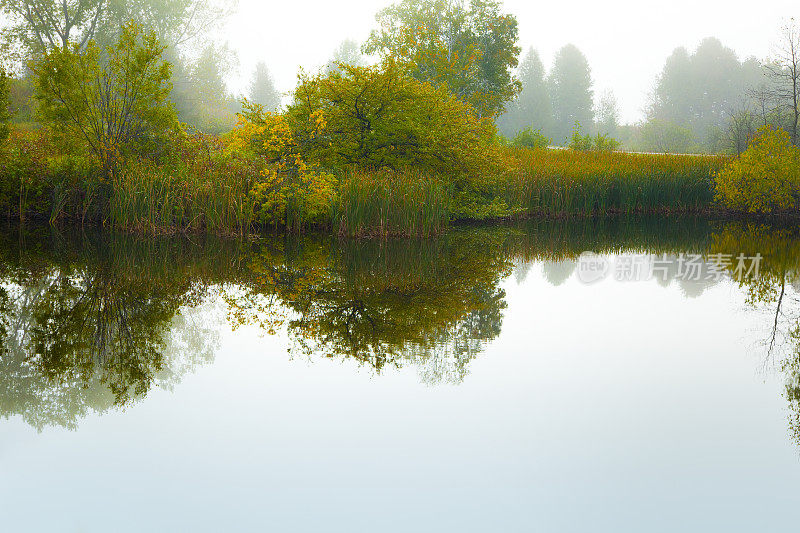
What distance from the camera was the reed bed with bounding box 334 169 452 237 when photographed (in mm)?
12469

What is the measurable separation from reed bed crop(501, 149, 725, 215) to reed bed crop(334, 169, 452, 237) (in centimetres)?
432

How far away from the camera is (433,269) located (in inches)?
351

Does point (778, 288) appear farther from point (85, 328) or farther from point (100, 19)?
point (100, 19)

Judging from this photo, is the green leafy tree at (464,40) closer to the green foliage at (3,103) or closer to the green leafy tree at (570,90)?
the green foliage at (3,103)

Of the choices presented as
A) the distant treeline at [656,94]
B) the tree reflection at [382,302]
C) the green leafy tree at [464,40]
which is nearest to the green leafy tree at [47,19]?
the green leafy tree at [464,40]

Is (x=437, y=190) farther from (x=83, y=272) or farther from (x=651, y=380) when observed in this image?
(x=651, y=380)

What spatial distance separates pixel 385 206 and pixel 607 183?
31.4 ft

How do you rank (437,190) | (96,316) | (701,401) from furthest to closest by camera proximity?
(437,190), (96,316), (701,401)

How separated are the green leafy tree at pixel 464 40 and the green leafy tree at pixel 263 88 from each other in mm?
41840

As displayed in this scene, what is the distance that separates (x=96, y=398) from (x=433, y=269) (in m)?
5.55

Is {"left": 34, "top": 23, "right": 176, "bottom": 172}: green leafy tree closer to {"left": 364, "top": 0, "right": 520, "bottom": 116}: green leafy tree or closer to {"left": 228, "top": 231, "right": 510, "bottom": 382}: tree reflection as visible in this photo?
{"left": 228, "top": 231, "right": 510, "bottom": 382}: tree reflection

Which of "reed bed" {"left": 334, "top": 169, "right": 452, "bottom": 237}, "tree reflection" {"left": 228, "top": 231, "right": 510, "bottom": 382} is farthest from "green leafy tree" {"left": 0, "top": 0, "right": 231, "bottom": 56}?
"tree reflection" {"left": 228, "top": 231, "right": 510, "bottom": 382}

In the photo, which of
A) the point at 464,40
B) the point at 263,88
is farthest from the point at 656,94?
the point at 464,40

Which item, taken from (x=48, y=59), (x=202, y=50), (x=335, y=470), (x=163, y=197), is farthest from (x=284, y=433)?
(x=202, y=50)
